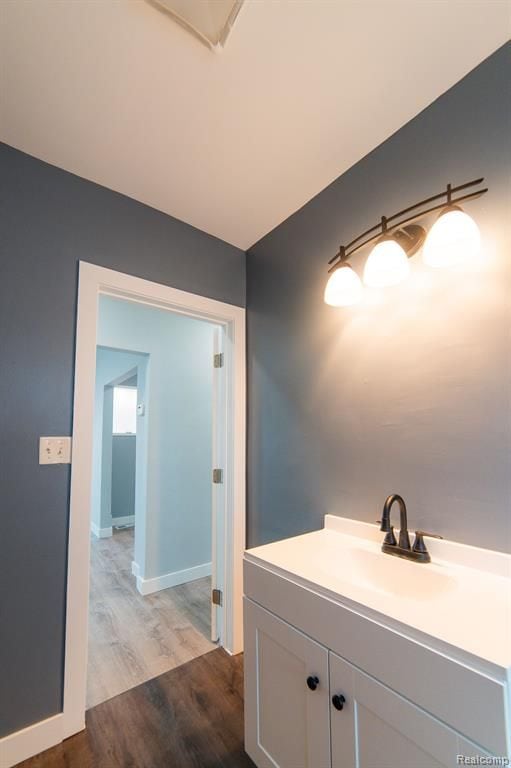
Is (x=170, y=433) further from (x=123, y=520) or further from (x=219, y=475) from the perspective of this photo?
(x=123, y=520)

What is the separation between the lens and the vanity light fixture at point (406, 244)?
1.02 metres

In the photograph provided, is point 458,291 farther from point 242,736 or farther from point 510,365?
point 242,736

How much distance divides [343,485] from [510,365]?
77 centimetres

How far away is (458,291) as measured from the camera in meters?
1.12

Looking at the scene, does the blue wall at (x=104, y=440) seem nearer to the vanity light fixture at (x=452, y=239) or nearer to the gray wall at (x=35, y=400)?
the gray wall at (x=35, y=400)

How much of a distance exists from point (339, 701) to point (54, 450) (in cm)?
131

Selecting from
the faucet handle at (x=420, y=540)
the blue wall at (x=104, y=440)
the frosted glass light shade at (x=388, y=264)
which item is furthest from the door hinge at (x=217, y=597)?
the blue wall at (x=104, y=440)

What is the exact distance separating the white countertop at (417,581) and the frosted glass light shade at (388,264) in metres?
0.91

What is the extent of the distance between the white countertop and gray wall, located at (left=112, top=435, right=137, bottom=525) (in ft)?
13.7

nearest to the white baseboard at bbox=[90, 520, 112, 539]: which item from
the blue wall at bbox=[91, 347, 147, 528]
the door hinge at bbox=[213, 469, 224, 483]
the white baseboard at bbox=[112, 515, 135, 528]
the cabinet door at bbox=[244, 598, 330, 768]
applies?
the blue wall at bbox=[91, 347, 147, 528]

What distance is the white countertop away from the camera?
699 mm

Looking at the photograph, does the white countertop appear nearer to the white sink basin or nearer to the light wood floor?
the white sink basin

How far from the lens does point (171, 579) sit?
277cm

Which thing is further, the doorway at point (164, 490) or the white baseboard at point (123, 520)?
the white baseboard at point (123, 520)
